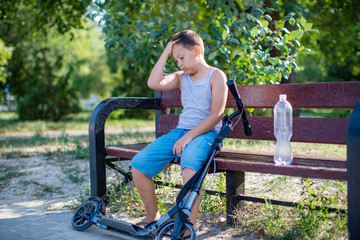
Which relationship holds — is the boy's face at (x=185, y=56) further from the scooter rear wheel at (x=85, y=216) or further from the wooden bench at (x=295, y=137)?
the scooter rear wheel at (x=85, y=216)

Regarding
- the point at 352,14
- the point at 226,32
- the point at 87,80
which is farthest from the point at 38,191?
the point at 87,80

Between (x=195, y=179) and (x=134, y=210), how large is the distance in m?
1.33

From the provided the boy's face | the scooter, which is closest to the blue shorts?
the scooter

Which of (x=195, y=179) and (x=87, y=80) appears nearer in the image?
(x=195, y=179)

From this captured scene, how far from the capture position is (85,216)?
9.90 ft

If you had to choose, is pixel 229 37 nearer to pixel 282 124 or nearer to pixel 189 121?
pixel 189 121

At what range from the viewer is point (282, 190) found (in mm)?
3586

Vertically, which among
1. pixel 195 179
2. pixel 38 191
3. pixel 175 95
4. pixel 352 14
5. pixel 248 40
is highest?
pixel 352 14

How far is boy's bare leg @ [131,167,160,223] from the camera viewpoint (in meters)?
2.81

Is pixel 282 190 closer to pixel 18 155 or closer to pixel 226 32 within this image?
pixel 226 32

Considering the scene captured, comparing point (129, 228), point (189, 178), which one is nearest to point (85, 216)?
point (129, 228)

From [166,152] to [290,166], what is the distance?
925 mm

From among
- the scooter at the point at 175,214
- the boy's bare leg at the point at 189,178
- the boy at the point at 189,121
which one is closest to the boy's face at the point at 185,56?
the boy at the point at 189,121

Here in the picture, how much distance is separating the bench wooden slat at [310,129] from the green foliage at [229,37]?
1.09 meters
